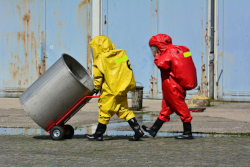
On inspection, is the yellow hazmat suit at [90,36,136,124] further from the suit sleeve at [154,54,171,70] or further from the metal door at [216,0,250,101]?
the metal door at [216,0,250,101]

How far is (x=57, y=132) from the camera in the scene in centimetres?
639

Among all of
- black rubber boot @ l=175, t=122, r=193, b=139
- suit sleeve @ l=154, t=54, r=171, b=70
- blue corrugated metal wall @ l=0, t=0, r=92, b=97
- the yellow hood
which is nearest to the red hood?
suit sleeve @ l=154, t=54, r=171, b=70

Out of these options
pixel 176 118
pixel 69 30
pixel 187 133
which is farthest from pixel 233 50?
pixel 187 133

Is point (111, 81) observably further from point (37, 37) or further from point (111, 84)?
point (37, 37)

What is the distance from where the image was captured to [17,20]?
47.6 feet

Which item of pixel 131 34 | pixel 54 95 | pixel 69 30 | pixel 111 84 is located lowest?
pixel 54 95

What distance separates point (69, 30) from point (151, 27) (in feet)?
8.20

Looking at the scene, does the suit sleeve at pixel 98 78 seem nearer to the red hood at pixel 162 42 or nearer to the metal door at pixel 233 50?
the red hood at pixel 162 42

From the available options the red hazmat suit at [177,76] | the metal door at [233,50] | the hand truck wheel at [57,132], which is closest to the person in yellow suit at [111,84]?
the hand truck wheel at [57,132]

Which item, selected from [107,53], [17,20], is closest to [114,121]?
[107,53]

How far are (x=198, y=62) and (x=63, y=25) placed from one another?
420 cm

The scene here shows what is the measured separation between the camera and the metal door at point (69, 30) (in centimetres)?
1414

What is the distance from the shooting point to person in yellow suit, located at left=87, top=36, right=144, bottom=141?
6.28 metres

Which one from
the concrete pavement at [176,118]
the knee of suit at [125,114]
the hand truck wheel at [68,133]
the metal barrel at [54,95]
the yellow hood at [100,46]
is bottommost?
the concrete pavement at [176,118]
